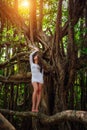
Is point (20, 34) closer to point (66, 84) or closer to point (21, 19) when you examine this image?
point (21, 19)

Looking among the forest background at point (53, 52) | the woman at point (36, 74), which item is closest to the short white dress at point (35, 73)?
the woman at point (36, 74)

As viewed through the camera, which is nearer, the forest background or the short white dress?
the short white dress

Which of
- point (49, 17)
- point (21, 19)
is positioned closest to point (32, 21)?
point (21, 19)

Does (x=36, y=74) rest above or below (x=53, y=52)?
below

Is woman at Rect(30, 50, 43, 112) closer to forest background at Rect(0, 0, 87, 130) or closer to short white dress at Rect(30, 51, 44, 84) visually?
short white dress at Rect(30, 51, 44, 84)

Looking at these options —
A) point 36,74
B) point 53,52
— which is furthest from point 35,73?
point 53,52

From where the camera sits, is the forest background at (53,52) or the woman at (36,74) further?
the forest background at (53,52)

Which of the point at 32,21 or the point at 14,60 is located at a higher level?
the point at 32,21

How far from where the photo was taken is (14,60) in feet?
26.0

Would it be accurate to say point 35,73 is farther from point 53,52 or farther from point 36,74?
point 53,52

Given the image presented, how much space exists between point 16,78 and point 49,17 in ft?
7.69

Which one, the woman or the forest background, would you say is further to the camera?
the forest background

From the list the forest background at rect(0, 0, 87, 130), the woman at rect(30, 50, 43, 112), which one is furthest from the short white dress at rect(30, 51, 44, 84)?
the forest background at rect(0, 0, 87, 130)

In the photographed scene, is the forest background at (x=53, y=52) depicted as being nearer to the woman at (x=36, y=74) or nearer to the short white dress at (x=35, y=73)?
the woman at (x=36, y=74)
